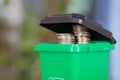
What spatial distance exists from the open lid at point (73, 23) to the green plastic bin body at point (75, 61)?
0.17 ft

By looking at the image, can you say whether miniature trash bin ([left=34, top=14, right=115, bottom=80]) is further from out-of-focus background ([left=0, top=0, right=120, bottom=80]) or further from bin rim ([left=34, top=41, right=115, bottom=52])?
out-of-focus background ([left=0, top=0, right=120, bottom=80])

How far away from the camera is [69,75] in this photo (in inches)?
57.4

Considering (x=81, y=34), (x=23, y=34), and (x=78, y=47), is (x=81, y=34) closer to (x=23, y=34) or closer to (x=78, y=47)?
(x=78, y=47)

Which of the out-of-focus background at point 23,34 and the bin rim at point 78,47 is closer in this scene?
the bin rim at point 78,47

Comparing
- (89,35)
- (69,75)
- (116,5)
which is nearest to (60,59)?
(69,75)

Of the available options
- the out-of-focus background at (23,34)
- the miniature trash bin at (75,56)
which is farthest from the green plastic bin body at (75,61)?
the out-of-focus background at (23,34)

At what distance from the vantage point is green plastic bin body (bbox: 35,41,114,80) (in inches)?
56.7

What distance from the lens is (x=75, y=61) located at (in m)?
1.44

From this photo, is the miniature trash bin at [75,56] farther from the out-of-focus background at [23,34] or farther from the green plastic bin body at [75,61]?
the out-of-focus background at [23,34]

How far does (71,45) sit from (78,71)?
0.46 ft

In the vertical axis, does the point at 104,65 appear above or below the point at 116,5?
below

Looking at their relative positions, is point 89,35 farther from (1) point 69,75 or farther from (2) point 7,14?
(2) point 7,14

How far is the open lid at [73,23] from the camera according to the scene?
4.77 ft

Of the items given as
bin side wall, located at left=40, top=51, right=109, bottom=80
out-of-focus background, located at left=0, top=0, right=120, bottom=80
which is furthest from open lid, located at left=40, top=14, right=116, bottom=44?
out-of-focus background, located at left=0, top=0, right=120, bottom=80
